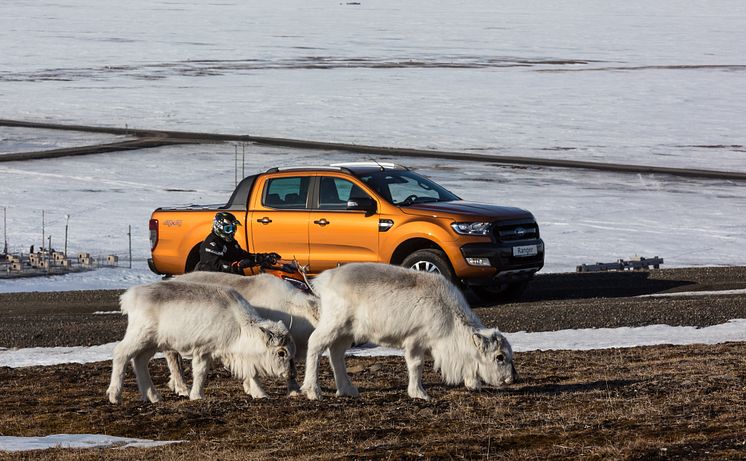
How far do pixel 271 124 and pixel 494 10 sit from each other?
98.8 meters

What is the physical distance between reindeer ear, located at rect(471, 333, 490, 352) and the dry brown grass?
44 centimetres

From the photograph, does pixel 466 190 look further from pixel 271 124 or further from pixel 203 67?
pixel 203 67

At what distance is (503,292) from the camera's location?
1891 centimetres

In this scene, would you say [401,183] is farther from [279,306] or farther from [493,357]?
[493,357]

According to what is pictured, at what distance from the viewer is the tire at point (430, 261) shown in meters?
17.2

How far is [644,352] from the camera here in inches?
551

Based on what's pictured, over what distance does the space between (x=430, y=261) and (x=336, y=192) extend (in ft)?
5.99

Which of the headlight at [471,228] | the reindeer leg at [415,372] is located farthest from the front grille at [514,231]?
the reindeer leg at [415,372]

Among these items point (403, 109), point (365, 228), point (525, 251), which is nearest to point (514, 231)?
point (525, 251)

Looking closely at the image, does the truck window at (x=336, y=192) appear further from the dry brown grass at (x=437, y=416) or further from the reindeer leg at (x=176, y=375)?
the reindeer leg at (x=176, y=375)

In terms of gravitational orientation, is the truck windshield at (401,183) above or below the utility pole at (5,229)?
above

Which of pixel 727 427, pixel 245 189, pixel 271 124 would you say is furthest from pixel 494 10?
pixel 727 427

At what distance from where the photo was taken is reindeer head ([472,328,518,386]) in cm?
1070

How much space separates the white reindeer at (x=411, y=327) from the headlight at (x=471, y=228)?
629cm
